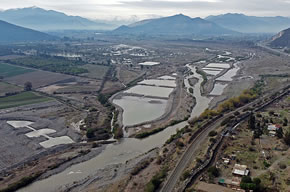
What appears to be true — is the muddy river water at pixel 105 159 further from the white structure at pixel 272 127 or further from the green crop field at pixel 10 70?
the green crop field at pixel 10 70

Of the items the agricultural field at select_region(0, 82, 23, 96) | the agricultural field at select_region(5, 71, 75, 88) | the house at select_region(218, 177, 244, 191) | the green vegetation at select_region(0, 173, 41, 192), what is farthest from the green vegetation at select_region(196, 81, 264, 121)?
the agricultural field at select_region(0, 82, 23, 96)

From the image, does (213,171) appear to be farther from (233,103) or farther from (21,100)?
(21,100)

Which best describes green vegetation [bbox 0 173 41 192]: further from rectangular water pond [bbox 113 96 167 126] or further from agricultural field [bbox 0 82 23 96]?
agricultural field [bbox 0 82 23 96]

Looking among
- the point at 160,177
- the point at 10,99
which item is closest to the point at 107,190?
the point at 160,177

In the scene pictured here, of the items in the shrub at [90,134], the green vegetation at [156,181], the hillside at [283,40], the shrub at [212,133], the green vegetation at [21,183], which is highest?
the hillside at [283,40]

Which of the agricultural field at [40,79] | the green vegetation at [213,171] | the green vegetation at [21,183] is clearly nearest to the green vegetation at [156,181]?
the green vegetation at [213,171]

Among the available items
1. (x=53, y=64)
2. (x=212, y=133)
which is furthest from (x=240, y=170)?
(x=53, y=64)
